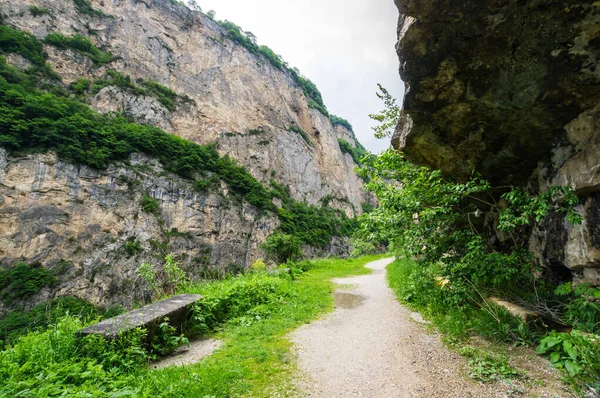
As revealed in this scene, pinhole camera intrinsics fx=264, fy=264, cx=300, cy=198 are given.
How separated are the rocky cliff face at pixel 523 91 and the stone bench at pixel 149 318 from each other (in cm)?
560

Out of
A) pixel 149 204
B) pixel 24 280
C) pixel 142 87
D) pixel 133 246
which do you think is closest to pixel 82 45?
pixel 142 87

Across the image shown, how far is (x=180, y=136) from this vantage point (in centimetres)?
3222

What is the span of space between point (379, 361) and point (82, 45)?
39952mm

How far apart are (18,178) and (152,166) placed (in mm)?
9336

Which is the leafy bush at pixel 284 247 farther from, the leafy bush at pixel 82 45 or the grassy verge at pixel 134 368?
the leafy bush at pixel 82 45

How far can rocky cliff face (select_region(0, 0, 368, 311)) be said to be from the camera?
19.3 meters

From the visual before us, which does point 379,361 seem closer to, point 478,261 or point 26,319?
point 478,261

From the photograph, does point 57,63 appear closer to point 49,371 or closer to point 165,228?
point 165,228

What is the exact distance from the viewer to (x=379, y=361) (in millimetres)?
3766

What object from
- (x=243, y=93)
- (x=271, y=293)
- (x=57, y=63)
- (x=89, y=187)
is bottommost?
(x=271, y=293)

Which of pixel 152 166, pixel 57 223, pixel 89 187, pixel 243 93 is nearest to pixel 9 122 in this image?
pixel 89 187

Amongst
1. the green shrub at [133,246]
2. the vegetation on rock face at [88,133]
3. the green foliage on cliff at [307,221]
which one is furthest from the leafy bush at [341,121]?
the green shrub at [133,246]

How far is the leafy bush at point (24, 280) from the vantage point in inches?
632

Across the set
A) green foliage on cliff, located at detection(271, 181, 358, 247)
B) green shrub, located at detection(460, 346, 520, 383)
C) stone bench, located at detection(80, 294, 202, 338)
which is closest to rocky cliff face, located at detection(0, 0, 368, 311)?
green foliage on cliff, located at detection(271, 181, 358, 247)
